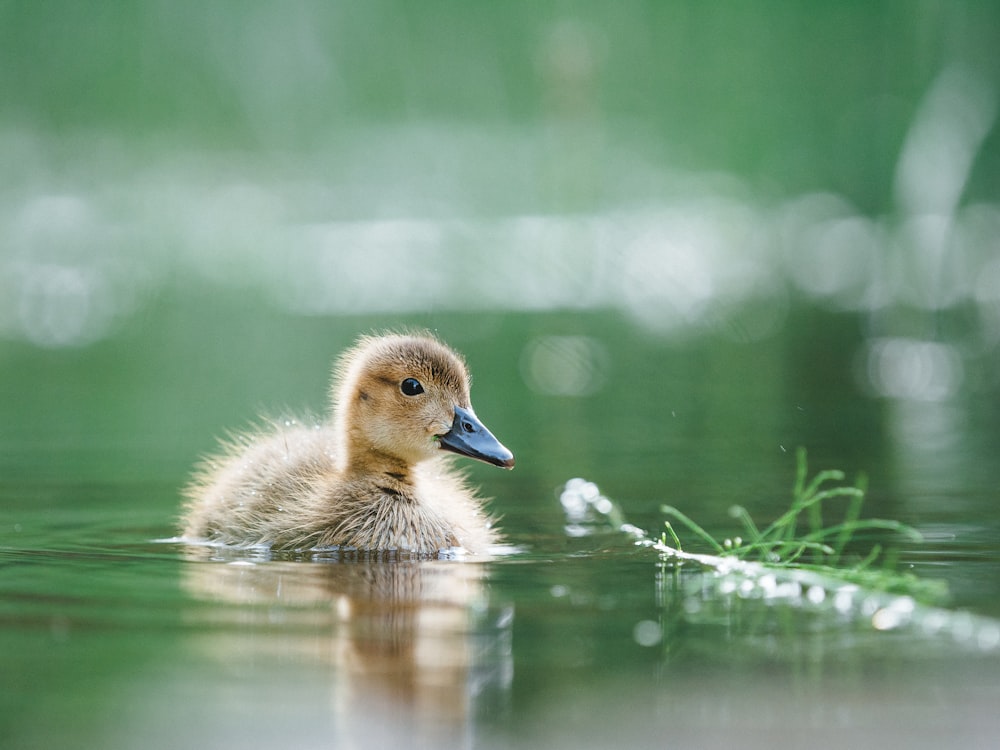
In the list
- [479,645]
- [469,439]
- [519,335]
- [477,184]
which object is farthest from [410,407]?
[477,184]

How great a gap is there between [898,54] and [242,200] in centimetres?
856

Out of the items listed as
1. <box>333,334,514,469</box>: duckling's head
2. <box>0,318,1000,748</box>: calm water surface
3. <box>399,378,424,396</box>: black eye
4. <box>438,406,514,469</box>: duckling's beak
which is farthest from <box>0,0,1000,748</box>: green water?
<box>399,378,424,396</box>: black eye

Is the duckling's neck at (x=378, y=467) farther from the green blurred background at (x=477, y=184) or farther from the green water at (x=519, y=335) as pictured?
the green blurred background at (x=477, y=184)

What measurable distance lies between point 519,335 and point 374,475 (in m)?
8.99

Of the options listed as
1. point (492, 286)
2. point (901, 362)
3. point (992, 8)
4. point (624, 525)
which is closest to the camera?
point (624, 525)

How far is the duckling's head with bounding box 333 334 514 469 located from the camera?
6422 millimetres

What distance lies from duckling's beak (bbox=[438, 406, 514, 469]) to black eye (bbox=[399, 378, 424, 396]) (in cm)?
18

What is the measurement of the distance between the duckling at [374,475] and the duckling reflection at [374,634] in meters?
0.38

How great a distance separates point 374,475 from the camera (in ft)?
21.6

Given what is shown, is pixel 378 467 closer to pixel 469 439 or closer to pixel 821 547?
pixel 469 439

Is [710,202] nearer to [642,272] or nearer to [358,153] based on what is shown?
[642,272]

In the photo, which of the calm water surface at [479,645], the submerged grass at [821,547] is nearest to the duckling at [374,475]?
the calm water surface at [479,645]

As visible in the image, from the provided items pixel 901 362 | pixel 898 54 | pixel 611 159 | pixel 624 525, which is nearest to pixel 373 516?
pixel 624 525

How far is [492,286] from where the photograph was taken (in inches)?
753
